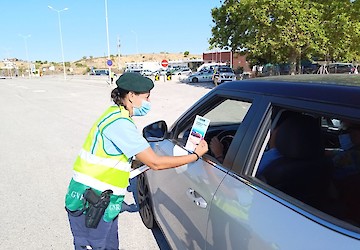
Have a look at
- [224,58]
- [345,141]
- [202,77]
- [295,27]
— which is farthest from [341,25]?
[224,58]

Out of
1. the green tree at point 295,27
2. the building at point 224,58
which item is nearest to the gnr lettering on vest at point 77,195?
the green tree at point 295,27

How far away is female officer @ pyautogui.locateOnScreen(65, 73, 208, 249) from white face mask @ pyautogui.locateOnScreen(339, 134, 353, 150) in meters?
1.03

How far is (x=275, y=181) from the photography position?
177 cm

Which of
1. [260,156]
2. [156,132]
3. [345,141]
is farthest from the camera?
[156,132]

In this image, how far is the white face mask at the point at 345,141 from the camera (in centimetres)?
210

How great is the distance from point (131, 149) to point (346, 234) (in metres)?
1.22

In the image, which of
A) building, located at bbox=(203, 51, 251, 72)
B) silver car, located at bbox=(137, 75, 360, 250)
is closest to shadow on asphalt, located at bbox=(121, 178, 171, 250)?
silver car, located at bbox=(137, 75, 360, 250)

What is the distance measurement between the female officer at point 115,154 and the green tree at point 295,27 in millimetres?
18805

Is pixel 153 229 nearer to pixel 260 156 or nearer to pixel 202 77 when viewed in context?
pixel 260 156

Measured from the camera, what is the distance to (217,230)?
1.69m

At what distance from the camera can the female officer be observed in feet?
6.11

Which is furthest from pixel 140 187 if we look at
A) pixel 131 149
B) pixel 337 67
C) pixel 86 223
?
pixel 337 67

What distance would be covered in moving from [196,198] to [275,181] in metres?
0.53

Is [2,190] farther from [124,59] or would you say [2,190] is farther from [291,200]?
[124,59]
